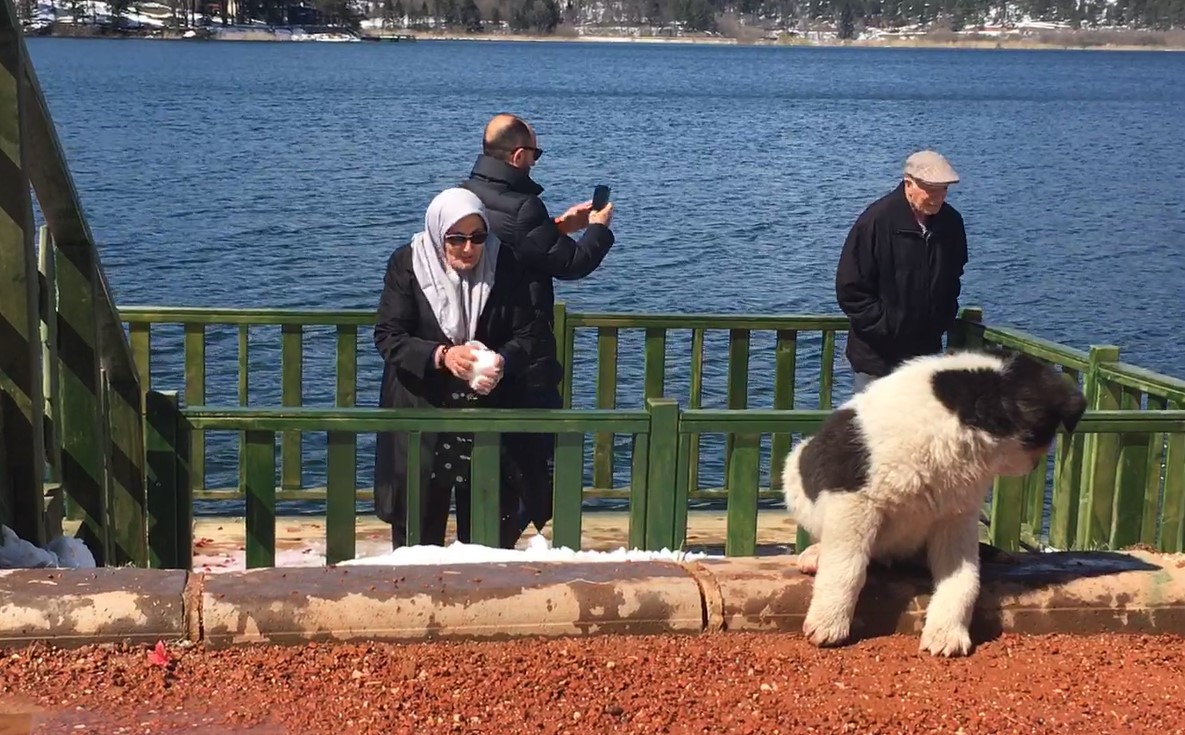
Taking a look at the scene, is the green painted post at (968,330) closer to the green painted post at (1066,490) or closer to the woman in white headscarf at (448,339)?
the green painted post at (1066,490)

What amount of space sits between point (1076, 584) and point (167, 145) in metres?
47.1

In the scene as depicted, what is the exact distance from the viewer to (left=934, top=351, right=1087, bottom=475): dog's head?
430 cm

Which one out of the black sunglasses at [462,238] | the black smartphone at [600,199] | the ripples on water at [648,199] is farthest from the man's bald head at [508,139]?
the ripples on water at [648,199]

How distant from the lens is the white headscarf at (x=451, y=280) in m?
5.92

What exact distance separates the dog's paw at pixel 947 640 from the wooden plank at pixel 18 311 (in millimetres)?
3082

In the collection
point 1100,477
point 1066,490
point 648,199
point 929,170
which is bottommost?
point 648,199

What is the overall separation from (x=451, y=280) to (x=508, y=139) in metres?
0.98

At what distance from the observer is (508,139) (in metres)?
6.64

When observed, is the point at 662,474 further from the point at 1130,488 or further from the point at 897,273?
the point at 1130,488

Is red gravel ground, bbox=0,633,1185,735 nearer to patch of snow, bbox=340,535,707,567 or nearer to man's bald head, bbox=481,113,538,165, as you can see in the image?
patch of snow, bbox=340,535,707,567

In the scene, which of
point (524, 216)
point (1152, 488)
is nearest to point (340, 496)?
point (524, 216)

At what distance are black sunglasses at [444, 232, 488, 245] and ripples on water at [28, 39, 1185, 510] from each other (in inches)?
261

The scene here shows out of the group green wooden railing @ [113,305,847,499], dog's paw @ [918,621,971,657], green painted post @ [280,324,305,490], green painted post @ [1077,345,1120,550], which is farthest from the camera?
green wooden railing @ [113,305,847,499]

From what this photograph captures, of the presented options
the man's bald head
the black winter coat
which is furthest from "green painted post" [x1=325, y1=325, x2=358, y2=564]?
the man's bald head
